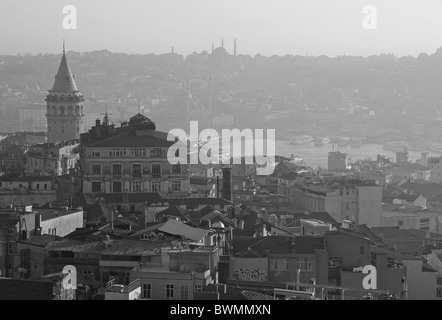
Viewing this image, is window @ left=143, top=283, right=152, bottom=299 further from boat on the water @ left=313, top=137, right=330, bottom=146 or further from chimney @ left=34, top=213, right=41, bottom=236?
boat on the water @ left=313, top=137, right=330, bottom=146

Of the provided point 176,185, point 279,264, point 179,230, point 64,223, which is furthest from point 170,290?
point 176,185

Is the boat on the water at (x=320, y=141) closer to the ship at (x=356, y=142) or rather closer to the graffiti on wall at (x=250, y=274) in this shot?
the ship at (x=356, y=142)

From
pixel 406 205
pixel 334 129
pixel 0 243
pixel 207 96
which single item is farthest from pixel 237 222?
pixel 207 96

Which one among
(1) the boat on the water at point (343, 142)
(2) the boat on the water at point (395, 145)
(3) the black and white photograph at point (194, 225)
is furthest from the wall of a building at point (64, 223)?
(1) the boat on the water at point (343, 142)

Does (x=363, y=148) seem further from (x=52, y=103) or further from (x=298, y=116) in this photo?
(x=52, y=103)

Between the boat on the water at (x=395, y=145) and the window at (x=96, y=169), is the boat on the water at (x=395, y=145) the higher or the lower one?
the lower one
